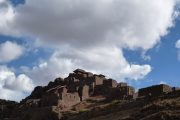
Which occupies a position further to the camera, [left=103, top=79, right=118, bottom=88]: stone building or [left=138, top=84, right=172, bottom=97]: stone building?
[left=103, top=79, right=118, bottom=88]: stone building

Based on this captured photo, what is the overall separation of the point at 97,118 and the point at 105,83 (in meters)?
22.0

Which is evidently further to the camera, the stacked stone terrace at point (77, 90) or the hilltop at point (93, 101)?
the stacked stone terrace at point (77, 90)

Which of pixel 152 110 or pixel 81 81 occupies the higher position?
pixel 81 81

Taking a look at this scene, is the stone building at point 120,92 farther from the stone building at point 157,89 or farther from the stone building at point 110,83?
the stone building at point 157,89

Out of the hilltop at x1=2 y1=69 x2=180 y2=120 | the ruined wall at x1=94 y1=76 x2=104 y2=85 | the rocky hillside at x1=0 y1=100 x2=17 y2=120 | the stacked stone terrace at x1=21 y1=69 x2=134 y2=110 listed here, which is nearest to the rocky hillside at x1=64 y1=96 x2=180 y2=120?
the hilltop at x1=2 y1=69 x2=180 y2=120

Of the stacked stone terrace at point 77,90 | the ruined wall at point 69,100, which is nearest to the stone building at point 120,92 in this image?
the stacked stone terrace at point 77,90

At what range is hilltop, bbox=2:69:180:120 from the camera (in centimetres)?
4781

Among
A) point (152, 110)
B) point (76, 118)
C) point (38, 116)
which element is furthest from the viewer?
point (38, 116)

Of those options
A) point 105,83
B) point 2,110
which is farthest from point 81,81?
point 2,110

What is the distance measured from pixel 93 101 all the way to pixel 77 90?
393cm

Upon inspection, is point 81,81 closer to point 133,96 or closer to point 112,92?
point 112,92

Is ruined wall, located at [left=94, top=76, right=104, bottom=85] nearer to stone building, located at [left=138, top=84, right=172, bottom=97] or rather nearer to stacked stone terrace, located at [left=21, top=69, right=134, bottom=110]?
stacked stone terrace, located at [left=21, top=69, right=134, bottom=110]

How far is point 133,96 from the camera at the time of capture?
2479 inches

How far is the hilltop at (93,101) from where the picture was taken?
157 ft
